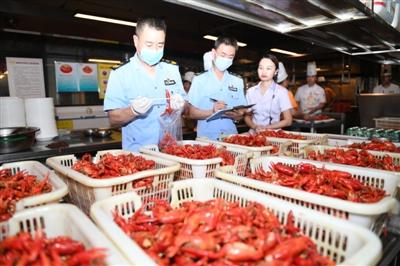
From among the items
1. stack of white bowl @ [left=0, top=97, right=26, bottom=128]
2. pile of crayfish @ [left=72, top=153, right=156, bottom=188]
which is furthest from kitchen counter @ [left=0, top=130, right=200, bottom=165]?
pile of crayfish @ [left=72, top=153, right=156, bottom=188]

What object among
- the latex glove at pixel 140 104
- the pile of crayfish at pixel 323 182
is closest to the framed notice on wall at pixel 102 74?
the latex glove at pixel 140 104

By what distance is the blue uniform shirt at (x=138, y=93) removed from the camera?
257 cm

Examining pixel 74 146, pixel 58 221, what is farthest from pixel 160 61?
pixel 58 221

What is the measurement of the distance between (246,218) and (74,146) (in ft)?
10.1

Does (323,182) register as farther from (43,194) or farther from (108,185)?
(43,194)

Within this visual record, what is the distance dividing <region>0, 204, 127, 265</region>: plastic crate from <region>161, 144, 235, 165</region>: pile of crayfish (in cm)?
102

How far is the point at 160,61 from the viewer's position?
282 centimetres

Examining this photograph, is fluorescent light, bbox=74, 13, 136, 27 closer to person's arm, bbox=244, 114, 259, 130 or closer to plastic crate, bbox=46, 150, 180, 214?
person's arm, bbox=244, 114, 259, 130

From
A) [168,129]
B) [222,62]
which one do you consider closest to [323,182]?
[168,129]

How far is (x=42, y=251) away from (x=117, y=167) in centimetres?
79

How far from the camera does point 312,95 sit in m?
7.33

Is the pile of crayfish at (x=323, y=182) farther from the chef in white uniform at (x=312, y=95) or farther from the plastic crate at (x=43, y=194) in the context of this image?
the chef in white uniform at (x=312, y=95)

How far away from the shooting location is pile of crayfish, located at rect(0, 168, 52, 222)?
4.42 ft

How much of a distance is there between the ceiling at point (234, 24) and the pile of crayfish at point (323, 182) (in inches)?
57.2
